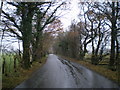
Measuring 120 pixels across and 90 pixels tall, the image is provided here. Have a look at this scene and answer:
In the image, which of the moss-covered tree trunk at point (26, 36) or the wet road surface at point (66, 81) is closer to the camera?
the wet road surface at point (66, 81)

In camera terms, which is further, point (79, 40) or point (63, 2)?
point (79, 40)

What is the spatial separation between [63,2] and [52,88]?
15.3 m

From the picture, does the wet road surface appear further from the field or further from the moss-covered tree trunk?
the moss-covered tree trunk

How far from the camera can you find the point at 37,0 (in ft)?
57.2

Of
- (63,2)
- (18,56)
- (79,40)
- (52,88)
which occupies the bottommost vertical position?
(52,88)

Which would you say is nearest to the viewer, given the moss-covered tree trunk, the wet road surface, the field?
the wet road surface

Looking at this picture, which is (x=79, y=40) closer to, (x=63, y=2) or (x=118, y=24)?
(x=63, y=2)

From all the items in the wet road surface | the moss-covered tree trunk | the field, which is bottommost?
the wet road surface

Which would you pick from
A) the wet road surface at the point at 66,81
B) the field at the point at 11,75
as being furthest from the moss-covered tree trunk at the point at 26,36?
the wet road surface at the point at 66,81

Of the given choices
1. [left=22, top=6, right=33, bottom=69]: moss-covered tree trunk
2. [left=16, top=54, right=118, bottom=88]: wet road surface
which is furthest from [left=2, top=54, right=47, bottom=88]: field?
[left=22, top=6, right=33, bottom=69]: moss-covered tree trunk

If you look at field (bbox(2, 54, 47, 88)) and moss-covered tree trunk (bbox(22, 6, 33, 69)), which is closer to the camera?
field (bbox(2, 54, 47, 88))

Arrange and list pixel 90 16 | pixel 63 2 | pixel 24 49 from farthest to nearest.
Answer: pixel 90 16 → pixel 63 2 → pixel 24 49

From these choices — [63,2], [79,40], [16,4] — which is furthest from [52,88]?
[79,40]

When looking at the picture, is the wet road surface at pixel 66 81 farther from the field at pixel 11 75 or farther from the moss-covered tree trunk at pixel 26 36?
the moss-covered tree trunk at pixel 26 36
